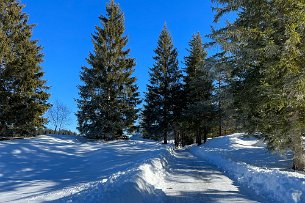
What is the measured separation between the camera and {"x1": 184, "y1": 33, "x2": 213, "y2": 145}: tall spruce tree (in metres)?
41.4

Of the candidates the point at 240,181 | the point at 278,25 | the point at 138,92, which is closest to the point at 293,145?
the point at 240,181

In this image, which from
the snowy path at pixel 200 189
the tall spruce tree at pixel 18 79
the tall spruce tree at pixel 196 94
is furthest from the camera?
the tall spruce tree at pixel 196 94

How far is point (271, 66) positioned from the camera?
13.4 meters

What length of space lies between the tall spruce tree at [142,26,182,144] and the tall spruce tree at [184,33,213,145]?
1797mm

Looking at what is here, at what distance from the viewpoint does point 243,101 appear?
15.6 meters

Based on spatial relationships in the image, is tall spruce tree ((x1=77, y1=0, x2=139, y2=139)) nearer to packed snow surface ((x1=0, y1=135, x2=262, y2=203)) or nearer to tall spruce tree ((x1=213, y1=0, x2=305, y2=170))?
packed snow surface ((x1=0, y1=135, x2=262, y2=203))

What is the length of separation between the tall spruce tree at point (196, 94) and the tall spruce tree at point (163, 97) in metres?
1.80

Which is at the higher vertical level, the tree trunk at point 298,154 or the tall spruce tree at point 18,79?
the tall spruce tree at point 18,79

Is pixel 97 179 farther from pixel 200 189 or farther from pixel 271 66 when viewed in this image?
pixel 271 66

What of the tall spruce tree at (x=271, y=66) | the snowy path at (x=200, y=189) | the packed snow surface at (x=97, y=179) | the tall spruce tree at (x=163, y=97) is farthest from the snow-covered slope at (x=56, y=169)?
the tall spruce tree at (x=163, y=97)

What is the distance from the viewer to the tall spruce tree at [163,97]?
139ft

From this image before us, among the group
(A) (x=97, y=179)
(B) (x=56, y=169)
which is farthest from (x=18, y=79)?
(A) (x=97, y=179)

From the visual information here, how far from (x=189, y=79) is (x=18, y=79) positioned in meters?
23.3

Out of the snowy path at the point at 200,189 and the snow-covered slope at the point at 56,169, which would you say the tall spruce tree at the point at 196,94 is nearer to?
the snow-covered slope at the point at 56,169
